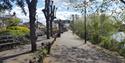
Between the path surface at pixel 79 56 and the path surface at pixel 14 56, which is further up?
the path surface at pixel 14 56

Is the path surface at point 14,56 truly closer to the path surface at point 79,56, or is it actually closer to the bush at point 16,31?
the path surface at point 79,56

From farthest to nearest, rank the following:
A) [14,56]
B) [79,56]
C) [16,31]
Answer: [16,31] → [79,56] → [14,56]

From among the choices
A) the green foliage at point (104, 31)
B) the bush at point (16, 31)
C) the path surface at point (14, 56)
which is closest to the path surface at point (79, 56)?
the path surface at point (14, 56)

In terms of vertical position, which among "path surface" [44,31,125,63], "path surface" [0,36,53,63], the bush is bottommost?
"path surface" [44,31,125,63]

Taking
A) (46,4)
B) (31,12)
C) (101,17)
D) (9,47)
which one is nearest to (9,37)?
(9,47)

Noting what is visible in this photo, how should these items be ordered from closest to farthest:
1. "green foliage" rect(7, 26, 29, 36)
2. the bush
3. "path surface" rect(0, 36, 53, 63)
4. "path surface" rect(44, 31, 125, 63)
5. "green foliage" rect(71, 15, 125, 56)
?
"path surface" rect(0, 36, 53, 63)
"path surface" rect(44, 31, 125, 63)
the bush
"green foliage" rect(7, 26, 29, 36)
"green foliage" rect(71, 15, 125, 56)

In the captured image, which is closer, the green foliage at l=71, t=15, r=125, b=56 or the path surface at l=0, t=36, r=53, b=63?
the path surface at l=0, t=36, r=53, b=63

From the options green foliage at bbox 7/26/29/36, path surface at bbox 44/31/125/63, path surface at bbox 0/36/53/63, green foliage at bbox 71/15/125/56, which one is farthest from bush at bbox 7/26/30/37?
green foliage at bbox 71/15/125/56

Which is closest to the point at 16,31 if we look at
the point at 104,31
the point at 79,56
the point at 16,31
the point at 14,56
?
the point at 16,31

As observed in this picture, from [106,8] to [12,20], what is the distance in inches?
1211

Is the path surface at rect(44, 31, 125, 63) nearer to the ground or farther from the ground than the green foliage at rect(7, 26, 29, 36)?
nearer to the ground

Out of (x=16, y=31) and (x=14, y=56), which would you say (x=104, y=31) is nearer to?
(x=16, y=31)

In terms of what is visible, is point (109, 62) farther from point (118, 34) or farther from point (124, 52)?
point (118, 34)

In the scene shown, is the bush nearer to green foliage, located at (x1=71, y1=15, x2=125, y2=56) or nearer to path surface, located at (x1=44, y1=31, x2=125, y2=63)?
path surface, located at (x1=44, y1=31, x2=125, y2=63)
